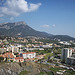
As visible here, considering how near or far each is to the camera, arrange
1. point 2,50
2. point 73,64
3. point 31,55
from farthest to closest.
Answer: point 2,50, point 31,55, point 73,64

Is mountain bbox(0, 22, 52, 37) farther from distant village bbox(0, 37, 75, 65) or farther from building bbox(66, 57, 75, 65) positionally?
building bbox(66, 57, 75, 65)

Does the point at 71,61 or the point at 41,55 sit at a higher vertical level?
the point at 41,55

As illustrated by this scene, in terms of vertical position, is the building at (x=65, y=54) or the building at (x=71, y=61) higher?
the building at (x=65, y=54)

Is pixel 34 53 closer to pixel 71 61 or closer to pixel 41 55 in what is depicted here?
pixel 41 55

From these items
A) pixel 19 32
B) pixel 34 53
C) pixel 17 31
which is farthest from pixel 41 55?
pixel 17 31

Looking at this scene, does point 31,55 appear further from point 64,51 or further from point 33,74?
point 33,74

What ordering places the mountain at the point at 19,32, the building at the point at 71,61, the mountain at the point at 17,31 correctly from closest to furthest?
the building at the point at 71,61 < the mountain at the point at 19,32 < the mountain at the point at 17,31

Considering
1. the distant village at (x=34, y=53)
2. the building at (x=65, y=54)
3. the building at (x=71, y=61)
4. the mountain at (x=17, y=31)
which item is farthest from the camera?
the mountain at (x=17, y=31)

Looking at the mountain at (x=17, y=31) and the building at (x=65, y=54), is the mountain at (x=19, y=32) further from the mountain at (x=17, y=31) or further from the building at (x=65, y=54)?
the building at (x=65, y=54)

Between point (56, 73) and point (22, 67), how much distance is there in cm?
357

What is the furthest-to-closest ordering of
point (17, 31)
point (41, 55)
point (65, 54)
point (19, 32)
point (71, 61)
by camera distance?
1. point (17, 31)
2. point (19, 32)
3. point (41, 55)
4. point (65, 54)
5. point (71, 61)

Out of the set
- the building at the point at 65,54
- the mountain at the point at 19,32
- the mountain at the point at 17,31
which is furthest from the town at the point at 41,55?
the mountain at the point at 17,31

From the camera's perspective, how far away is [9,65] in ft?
37.0

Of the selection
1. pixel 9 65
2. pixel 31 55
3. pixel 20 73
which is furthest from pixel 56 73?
pixel 31 55
